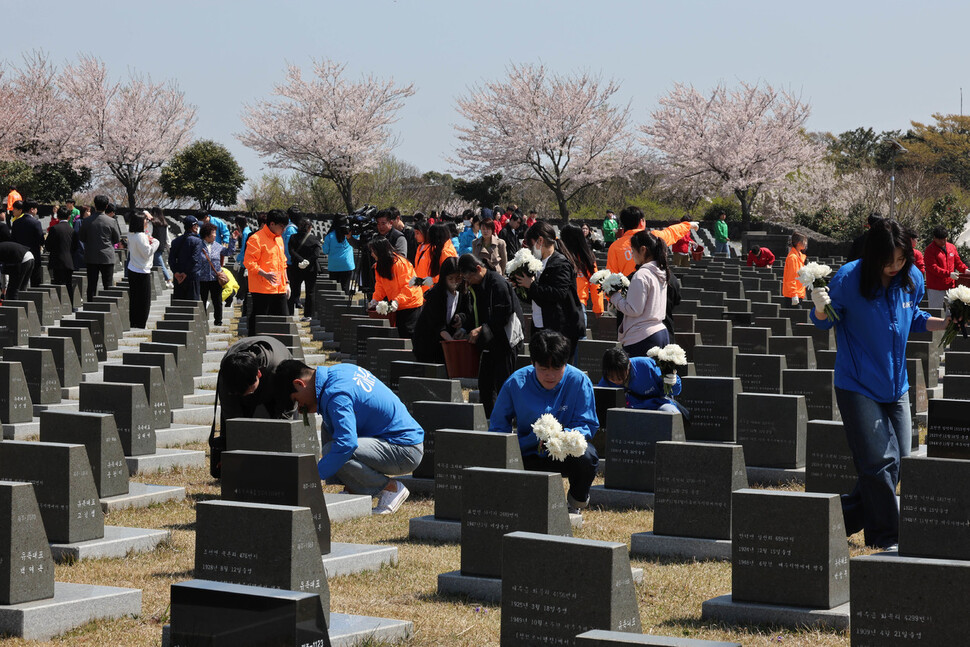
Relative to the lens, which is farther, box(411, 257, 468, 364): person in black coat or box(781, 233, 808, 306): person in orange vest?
box(781, 233, 808, 306): person in orange vest

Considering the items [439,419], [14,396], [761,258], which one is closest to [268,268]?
[14,396]

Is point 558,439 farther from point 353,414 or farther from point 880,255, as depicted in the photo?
point 880,255

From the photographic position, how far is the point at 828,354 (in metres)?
13.2

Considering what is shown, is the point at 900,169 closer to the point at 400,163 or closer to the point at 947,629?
the point at 400,163

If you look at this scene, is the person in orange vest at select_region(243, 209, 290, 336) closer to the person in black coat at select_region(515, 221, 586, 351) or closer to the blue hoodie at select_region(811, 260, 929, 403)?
the person in black coat at select_region(515, 221, 586, 351)

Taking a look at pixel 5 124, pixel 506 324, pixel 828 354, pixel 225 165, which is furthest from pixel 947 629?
pixel 225 165

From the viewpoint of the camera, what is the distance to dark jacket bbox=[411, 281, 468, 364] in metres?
11.6

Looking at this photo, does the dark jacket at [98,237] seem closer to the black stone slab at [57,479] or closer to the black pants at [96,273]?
the black pants at [96,273]

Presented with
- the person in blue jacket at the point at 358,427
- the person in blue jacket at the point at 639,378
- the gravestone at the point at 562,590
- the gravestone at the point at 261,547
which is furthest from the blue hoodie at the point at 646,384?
the gravestone at the point at 562,590

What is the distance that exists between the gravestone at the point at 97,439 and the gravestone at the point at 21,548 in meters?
2.08

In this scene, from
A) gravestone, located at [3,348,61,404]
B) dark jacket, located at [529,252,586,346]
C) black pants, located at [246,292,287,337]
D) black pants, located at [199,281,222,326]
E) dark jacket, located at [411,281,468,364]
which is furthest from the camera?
black pants, located at [199,281,222,326]

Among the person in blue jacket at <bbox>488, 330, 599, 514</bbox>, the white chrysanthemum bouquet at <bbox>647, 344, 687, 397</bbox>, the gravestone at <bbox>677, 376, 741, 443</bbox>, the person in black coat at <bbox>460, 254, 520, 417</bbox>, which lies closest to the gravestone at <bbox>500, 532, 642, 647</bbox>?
the person in blue jacket at <bbox>488, 330, 599, 514</bbox>

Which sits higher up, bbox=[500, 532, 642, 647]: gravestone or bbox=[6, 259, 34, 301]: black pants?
bbox=[6, 259, 34, 301]: black pants

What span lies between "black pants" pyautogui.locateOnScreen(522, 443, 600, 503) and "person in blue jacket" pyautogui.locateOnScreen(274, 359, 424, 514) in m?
0.80
